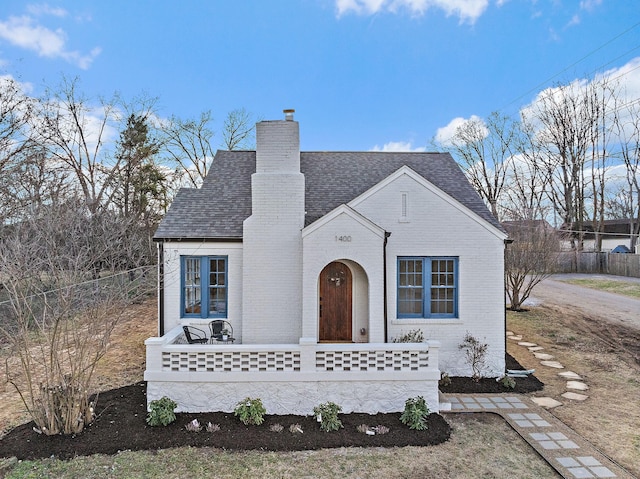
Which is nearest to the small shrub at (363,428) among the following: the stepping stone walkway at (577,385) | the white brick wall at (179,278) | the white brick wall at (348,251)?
the white brick wall at (348,251)

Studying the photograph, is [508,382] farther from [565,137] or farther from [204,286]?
[565,137]

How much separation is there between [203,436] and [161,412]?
95 centimetres

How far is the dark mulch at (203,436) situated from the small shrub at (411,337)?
91.5 inches

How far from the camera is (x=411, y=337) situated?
9.51m

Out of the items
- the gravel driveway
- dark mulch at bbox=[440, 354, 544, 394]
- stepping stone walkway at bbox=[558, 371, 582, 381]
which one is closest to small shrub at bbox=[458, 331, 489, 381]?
dark mulch at bbox=[440, 354, 544, 394]

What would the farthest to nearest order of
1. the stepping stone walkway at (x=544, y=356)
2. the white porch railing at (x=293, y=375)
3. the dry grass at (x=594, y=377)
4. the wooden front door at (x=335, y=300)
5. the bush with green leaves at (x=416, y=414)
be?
the stepping stone walkway at (x=544, y=356) < the wooden front door at (x=335, y=300) < the white porch railing at (x=293, y=375) < the bush with green leaves at (x=416, y=414) < the dry grass at (x=594, y=377)

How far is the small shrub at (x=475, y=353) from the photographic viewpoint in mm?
9570

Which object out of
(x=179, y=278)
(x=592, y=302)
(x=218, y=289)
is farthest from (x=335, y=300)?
(x=592, y=302)

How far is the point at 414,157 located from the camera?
1355cm

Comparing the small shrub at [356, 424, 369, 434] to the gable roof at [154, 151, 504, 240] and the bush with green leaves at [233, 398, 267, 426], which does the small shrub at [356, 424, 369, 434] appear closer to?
the bush with green leaves at [233, 398, 267, 426]

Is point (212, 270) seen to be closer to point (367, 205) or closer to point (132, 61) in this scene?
point (367, 205)

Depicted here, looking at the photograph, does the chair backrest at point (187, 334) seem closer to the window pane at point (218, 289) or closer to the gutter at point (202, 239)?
the window pane at point (218, 289)

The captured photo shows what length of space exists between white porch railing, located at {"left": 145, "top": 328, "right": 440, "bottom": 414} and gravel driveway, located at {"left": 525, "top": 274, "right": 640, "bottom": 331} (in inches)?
518

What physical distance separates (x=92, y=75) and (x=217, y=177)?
17058 millimetres
